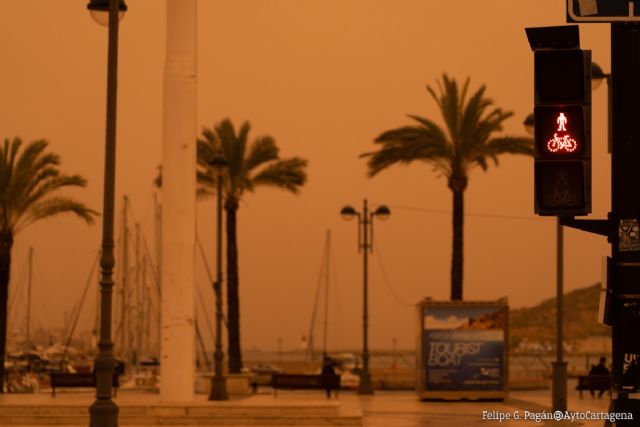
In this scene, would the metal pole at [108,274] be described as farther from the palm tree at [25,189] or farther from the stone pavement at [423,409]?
the palm tree at [25,189]

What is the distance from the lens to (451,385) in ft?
114

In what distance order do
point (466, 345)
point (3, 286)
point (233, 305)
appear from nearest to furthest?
1. point (466, 345)
2. point (3, 286)
3. point (233, 305)

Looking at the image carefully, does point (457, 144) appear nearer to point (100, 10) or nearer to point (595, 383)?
point (595, 383)

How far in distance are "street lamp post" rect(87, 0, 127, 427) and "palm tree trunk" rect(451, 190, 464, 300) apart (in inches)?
964

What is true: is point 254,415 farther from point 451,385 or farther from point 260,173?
point 260,173

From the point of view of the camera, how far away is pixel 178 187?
2889 cm

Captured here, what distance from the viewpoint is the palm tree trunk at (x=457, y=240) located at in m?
42.0

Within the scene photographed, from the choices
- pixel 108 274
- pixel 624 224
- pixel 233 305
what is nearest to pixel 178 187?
pixel 108 274

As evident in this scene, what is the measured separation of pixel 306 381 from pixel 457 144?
12.4 m

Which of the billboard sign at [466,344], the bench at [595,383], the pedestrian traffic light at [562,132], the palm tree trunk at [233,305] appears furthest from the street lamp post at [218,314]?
the pedestrian traffic light at [562,132]

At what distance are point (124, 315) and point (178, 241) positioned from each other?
45729mm

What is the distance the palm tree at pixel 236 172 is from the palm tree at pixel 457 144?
292 inches

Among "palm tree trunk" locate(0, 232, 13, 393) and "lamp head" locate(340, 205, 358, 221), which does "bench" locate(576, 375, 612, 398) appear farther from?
"palm tree trunk" locate(0, 232, 13, 393)

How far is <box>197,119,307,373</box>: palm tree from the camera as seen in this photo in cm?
4778
